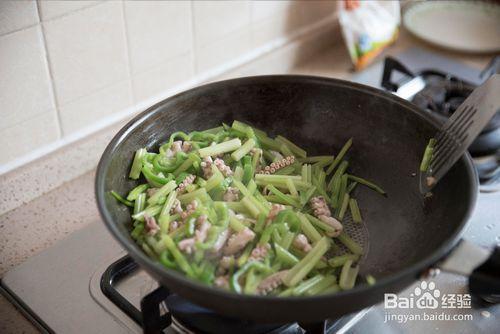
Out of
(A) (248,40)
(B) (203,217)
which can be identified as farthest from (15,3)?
(A) (248,40)

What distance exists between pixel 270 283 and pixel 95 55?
1.78 ft

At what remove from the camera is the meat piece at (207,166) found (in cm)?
91

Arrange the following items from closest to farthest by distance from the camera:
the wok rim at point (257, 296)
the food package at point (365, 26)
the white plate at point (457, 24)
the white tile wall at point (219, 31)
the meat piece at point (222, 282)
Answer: the wok rim at point (257, 296), the meat piece at point (222, 282), the white tile wall at point (219, 31), the food package at point (365, 26), the white plate at point (457, 24)

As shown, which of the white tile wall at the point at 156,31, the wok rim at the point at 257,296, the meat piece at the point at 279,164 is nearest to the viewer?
the wok rim at the point at 257,296

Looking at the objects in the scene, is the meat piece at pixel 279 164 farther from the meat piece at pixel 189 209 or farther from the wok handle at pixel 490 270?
the wok handle at pixel 490 270

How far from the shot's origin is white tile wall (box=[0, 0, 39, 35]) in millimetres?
880

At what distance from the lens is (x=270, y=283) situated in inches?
29.7

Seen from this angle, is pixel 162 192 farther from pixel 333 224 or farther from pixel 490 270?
pixel 490 270

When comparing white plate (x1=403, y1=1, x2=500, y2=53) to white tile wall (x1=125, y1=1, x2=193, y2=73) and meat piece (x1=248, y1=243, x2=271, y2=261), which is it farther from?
meat piece (x1=248, y1=243, x2=271, y2=261)

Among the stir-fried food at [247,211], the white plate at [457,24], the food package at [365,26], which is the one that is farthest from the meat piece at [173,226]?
the white plate at [457,24]

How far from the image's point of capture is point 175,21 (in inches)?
45.1

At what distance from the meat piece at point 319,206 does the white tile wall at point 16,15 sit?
528mm

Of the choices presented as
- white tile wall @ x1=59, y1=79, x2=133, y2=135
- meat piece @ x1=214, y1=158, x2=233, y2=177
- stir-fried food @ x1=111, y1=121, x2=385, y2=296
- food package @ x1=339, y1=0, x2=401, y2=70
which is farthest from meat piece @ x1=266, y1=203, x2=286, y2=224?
food package @ x1=339, y1=0, x2=401, y2=70

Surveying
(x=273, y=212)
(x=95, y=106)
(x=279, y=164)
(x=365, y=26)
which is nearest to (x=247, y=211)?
(x=273, y=212)
